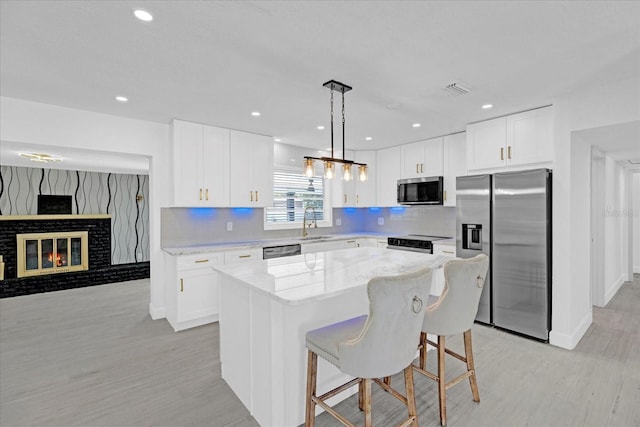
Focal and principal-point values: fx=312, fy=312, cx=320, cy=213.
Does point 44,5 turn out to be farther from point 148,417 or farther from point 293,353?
point 148,417

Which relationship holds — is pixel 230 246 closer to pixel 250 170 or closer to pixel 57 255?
pixel 250 170

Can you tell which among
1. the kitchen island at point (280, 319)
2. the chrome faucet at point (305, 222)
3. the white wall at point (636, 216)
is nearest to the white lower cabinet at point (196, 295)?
the kitchen island at point (280, 319)

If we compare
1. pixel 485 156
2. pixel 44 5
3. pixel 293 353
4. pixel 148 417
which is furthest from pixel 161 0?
pixel 485 156

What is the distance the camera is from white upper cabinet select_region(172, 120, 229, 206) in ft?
12.7

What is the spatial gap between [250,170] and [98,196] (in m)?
4.60

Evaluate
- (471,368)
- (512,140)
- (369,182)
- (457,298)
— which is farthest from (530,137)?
(369,182)

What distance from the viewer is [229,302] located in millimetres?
2334

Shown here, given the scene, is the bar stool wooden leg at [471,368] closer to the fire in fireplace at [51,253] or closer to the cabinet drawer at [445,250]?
the cabinet drawer at [445,250]

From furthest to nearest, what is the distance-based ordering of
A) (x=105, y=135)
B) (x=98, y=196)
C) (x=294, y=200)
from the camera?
(x=98, y=196) < (x=294, y=200) < (x=105, y=135)

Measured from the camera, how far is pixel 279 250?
14.6 ft

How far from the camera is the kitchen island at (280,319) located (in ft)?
6.08

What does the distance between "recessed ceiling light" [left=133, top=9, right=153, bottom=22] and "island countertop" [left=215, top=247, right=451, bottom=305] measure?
1635 millimetres

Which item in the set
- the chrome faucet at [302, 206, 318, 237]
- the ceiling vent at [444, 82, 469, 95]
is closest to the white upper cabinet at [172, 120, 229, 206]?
the chrome faucet at [302, 206, 318, 237]

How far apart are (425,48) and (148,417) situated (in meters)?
3.15
